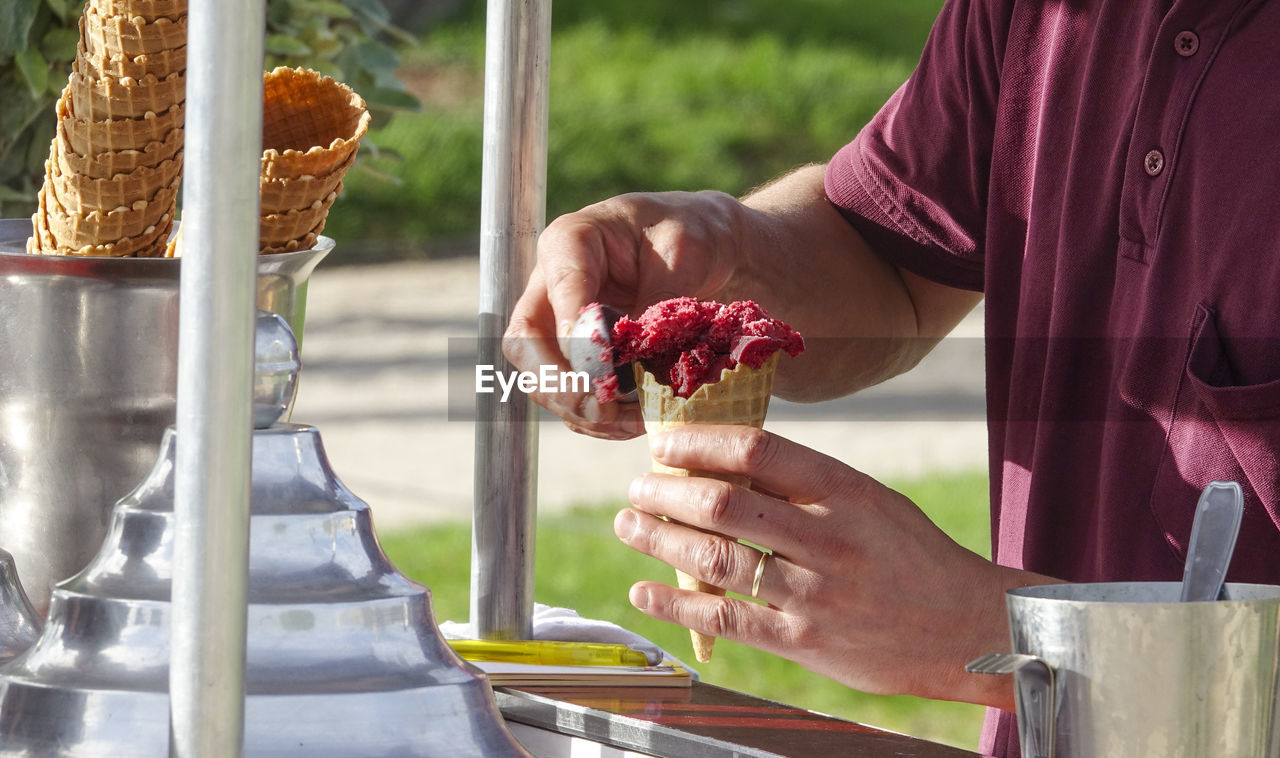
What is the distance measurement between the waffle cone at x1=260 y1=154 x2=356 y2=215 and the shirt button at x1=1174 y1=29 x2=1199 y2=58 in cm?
97

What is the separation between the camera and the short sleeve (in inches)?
77.4

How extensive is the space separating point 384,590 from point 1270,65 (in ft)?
3.89

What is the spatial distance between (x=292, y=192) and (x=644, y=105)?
39.4 ft

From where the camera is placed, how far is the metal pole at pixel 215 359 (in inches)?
24.1

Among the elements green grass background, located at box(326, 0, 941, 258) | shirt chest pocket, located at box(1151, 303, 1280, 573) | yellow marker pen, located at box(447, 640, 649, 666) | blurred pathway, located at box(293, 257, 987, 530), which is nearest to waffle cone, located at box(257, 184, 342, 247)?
yellow marker pen, located at box(447, 640, 649, 666)

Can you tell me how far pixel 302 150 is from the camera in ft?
3.90

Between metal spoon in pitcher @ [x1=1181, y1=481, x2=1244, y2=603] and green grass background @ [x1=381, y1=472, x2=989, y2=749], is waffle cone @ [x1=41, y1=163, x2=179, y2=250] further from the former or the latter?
green grass background @ [x1=381, y1=472, x2=989, y2=749]

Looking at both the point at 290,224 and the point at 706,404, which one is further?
the point at 706,404

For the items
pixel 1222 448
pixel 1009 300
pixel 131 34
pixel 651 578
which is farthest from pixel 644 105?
pixel 131 34

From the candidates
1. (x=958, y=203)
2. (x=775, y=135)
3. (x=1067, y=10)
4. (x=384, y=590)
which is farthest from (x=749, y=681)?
(x=775, y=135)

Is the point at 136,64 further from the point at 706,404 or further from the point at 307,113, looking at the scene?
the point at 706,404

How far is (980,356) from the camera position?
29.9 ft

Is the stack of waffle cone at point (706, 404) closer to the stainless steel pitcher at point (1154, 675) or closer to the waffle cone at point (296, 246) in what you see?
the waffle cone at point (296, 246)

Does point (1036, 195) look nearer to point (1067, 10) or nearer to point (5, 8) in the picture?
point (1067, 10)
